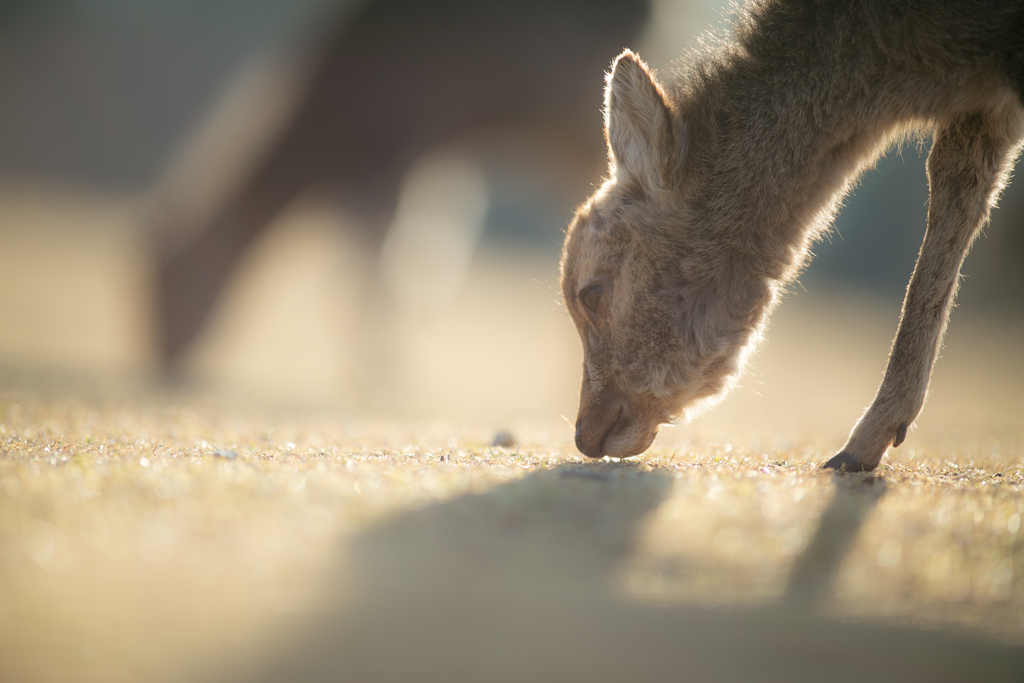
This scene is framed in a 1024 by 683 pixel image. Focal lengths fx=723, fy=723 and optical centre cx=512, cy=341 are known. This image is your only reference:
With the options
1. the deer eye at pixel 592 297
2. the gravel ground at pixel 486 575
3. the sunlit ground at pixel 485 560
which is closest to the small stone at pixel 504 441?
the sunlit ground at pixel 485 560

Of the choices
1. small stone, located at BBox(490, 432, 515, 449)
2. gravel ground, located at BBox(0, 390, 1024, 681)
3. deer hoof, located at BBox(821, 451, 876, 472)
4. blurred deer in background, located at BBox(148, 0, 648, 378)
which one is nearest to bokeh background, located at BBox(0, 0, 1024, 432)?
blurred deer in background, located at BBox(148, 0, 648, 378)

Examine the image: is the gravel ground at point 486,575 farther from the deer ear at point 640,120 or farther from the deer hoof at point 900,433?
the deer ear at point 640,120

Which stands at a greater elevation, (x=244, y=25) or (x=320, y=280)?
(x=244, y=25)

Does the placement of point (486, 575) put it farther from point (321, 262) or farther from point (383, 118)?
point (321, 262)

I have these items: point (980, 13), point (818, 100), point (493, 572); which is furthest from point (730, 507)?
point (980, 13)

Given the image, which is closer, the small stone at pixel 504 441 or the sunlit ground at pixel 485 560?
the sunlit ground at pixel 485 560

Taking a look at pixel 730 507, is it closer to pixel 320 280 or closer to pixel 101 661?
pixel 101 661
